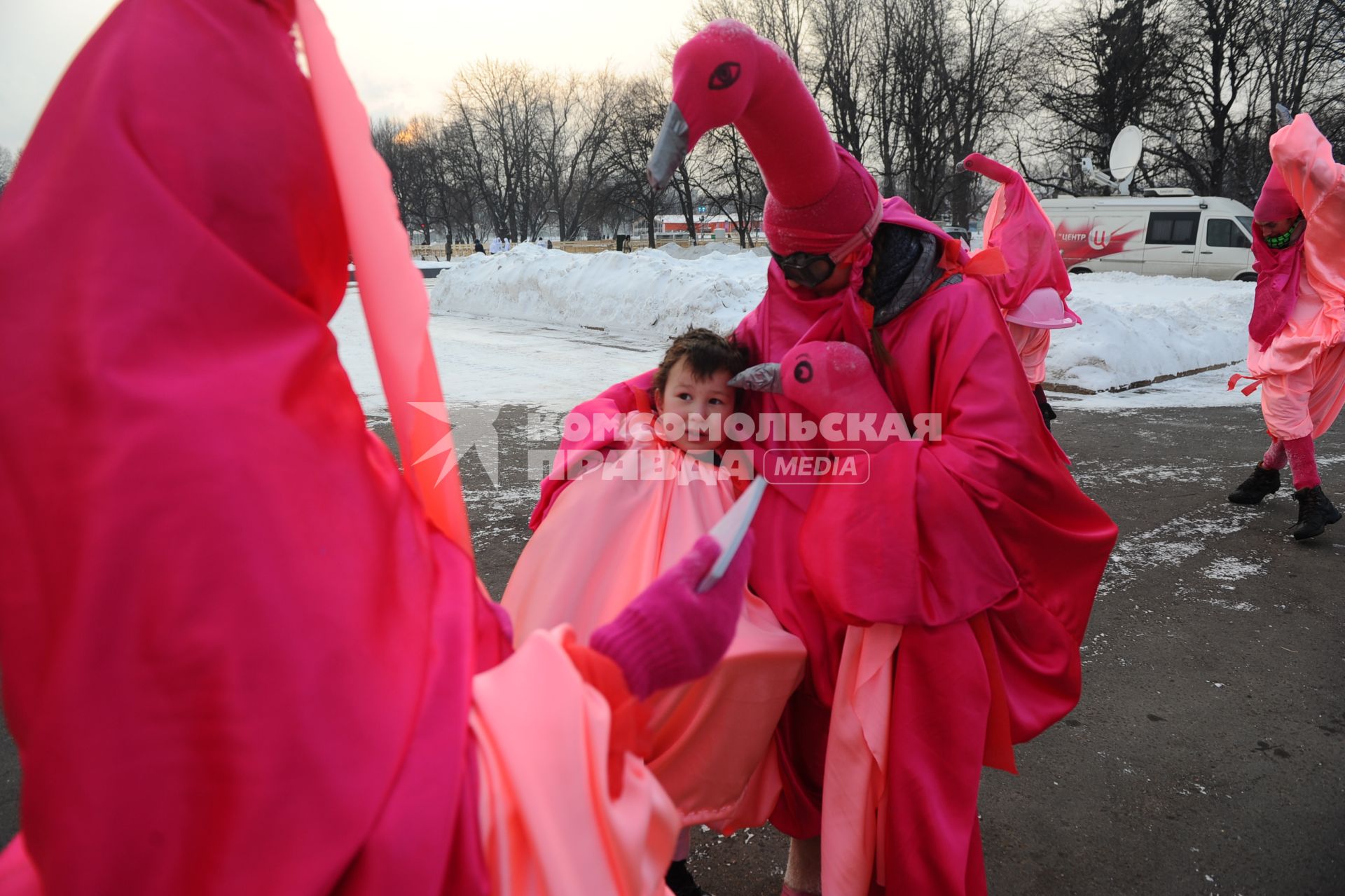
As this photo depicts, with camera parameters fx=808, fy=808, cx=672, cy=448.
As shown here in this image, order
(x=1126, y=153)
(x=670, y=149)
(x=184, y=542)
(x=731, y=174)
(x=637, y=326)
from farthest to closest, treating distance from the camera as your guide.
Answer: (x=731, y=174) → (x=1126, y=153) → (x=637, y=326) → (x=670, y=149) → (x=184, y=542)

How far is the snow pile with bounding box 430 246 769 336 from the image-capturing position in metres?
13.3

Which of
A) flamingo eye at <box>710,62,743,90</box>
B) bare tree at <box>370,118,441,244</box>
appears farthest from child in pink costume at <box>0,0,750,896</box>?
bare tree at <box>370,118,441,244</box>

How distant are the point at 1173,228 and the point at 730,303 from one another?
13.3 m

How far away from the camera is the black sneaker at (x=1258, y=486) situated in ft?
17.6

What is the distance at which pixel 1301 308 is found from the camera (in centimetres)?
508

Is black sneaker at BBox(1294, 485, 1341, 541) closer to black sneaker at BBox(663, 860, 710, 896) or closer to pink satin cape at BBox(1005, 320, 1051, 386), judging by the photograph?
pink satin cape at BBox(1005, 320, 1051, 386)

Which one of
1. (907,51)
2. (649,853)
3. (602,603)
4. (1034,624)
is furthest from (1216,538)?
(907,51)

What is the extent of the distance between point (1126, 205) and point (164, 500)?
23617mm

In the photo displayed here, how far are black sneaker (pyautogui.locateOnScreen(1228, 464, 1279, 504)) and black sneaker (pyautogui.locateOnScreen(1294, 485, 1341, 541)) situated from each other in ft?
1.78

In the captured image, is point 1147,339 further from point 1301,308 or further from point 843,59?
point 843,59

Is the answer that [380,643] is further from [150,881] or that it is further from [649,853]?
[649,853]

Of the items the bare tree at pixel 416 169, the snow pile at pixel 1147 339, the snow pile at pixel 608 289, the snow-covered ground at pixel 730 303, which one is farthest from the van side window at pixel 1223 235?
the bare tree at pixel 416 169

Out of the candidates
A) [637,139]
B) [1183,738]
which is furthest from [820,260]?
[637,139]

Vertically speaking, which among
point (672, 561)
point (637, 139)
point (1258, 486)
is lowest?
point (1258, 486)
